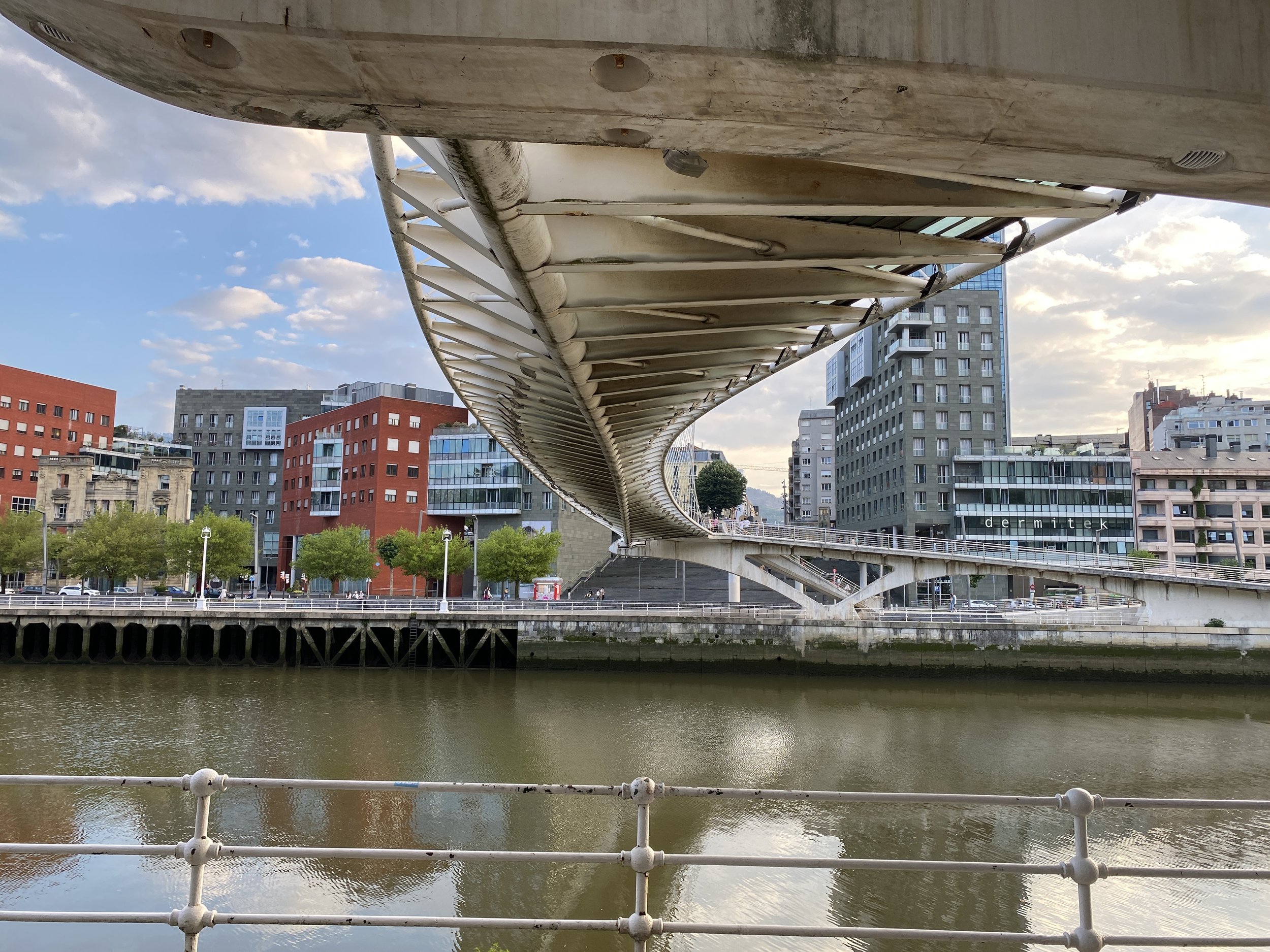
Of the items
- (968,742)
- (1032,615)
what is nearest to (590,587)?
(1032,615)

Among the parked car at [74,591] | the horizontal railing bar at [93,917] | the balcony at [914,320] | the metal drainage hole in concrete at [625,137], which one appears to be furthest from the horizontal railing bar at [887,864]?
the balcony at [914,320]

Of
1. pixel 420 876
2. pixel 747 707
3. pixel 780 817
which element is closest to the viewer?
pixel 420 876

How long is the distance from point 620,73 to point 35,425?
247 ft

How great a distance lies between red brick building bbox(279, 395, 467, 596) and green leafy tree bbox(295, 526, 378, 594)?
3.99 meters

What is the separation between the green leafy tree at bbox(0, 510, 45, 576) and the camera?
49.6m

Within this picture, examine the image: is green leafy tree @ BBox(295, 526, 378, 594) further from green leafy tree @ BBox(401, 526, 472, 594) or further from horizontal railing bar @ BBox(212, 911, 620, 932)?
horizontal railing bar @ BBox(212, 911, 620, 932)

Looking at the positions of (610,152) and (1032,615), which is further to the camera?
(1032,615)

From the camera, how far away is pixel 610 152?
16.6ft

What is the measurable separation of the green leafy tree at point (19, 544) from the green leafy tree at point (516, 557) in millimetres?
26429

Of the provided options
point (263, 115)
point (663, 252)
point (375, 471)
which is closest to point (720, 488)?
point (375, 471)

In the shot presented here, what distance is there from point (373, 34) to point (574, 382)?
7167 millimetres

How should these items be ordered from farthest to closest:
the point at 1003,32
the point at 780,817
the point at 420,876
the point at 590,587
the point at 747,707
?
the point at 590,587, the point at 747,707, the point at 780,817, the point at 420,876, the point at 1003,32

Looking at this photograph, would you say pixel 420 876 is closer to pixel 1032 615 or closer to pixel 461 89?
pixel 461 89

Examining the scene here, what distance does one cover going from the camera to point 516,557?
46.5 m
